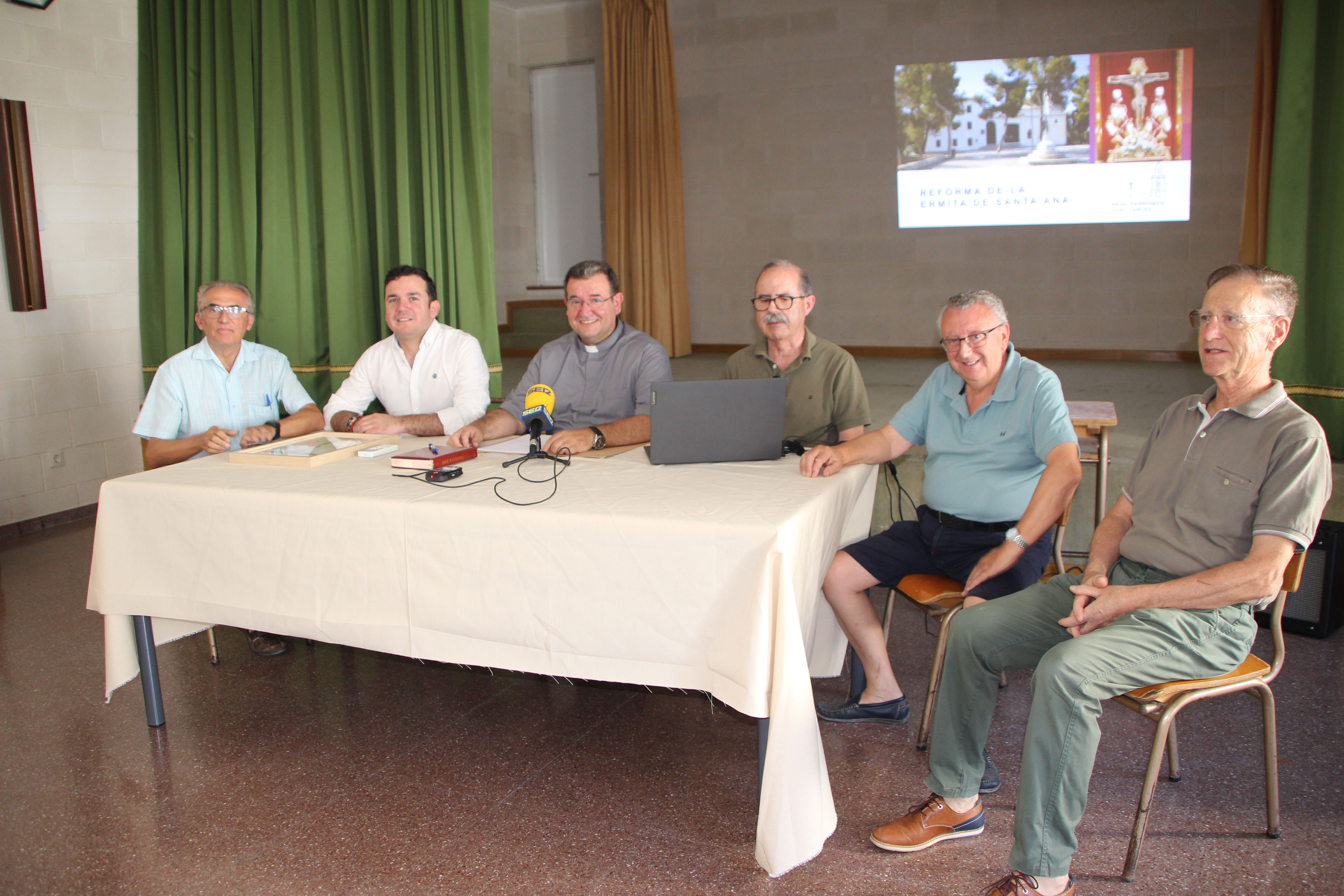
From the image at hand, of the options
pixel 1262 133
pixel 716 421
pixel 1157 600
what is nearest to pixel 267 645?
pixel 716 421

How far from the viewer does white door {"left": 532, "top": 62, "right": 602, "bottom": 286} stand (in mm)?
7930

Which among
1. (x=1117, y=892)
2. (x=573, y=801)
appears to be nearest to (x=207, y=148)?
(x=573, y=801)

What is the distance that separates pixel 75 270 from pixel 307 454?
292 centimetres

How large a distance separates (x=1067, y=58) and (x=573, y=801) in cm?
600

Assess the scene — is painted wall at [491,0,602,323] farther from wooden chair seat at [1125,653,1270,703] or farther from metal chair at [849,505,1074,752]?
wooden chair seat at [1125,653,1270,703]

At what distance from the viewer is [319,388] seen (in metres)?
4.46

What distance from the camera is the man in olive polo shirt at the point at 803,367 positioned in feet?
9.26

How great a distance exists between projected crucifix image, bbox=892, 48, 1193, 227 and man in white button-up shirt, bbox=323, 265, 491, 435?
14.4 ft

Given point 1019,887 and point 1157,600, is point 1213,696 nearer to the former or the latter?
point 1157,600

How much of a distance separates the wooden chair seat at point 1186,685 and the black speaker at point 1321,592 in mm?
1285

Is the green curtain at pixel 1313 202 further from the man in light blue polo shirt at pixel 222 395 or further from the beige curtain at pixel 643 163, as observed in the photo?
the beige curtain at pixel 643 163

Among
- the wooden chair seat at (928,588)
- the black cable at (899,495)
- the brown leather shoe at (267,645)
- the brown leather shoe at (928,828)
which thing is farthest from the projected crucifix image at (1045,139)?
the brown leather shoe at (928,828)

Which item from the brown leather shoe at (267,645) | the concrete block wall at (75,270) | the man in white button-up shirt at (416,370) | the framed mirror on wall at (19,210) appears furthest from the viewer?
the concrete block wall at (75,270)

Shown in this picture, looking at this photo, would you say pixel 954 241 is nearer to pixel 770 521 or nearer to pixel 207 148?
pixel 207 148
